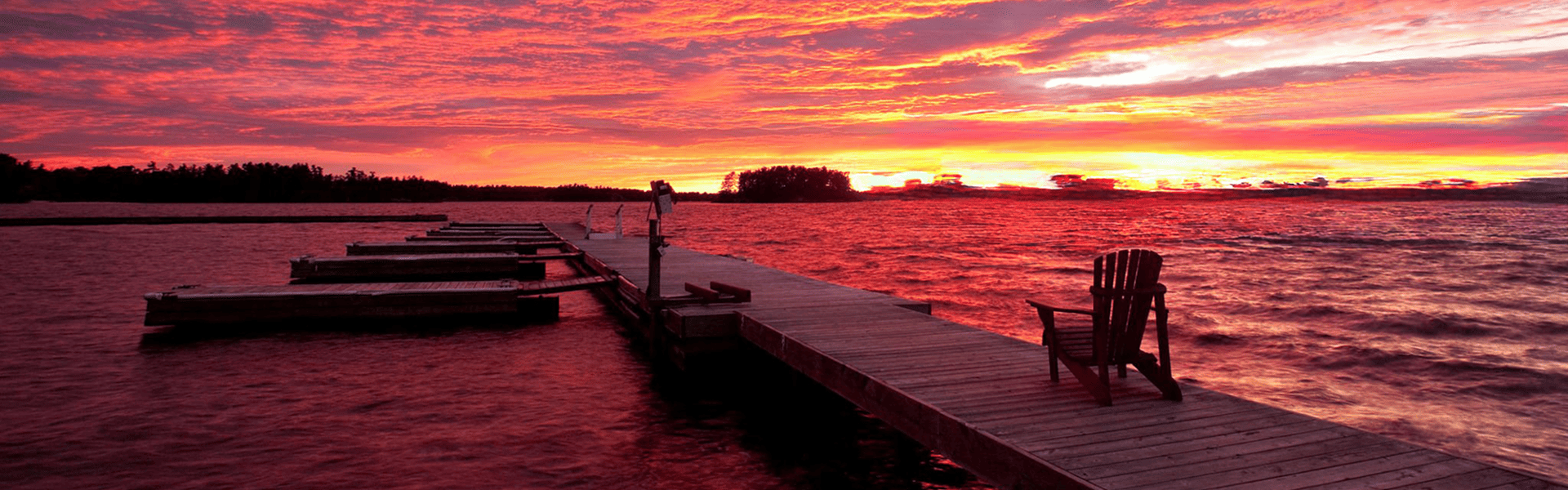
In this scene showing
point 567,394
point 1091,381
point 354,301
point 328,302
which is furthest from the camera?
point 354,301

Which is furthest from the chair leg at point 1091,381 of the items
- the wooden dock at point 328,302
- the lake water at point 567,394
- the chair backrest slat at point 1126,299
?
the wooden dock at point 328,302

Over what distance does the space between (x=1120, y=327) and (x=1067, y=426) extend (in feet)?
2.87

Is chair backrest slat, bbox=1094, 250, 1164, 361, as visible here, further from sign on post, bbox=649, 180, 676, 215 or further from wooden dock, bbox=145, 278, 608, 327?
wooden dock, bbox=145, 278, 608, 327

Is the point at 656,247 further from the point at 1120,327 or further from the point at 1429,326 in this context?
the point at 1429,326

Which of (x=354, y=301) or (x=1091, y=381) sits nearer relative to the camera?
(x=1091, y=381)

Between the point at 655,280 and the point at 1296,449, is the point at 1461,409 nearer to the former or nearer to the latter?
the point at 1296,449

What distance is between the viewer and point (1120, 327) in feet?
19.1

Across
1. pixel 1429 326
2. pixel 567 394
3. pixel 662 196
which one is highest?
pixel 662 196

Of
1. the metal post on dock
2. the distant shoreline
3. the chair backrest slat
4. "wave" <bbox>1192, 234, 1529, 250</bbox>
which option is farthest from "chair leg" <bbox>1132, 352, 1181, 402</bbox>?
the distant shoreline

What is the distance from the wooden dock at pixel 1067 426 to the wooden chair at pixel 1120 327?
189 mm

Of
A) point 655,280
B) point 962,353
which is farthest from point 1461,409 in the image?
point 655,280

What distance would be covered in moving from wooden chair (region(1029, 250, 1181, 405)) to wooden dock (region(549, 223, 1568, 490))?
189mm

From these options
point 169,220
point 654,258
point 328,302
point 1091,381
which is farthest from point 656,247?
point 169,220

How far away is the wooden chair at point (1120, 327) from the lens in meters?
5.71
